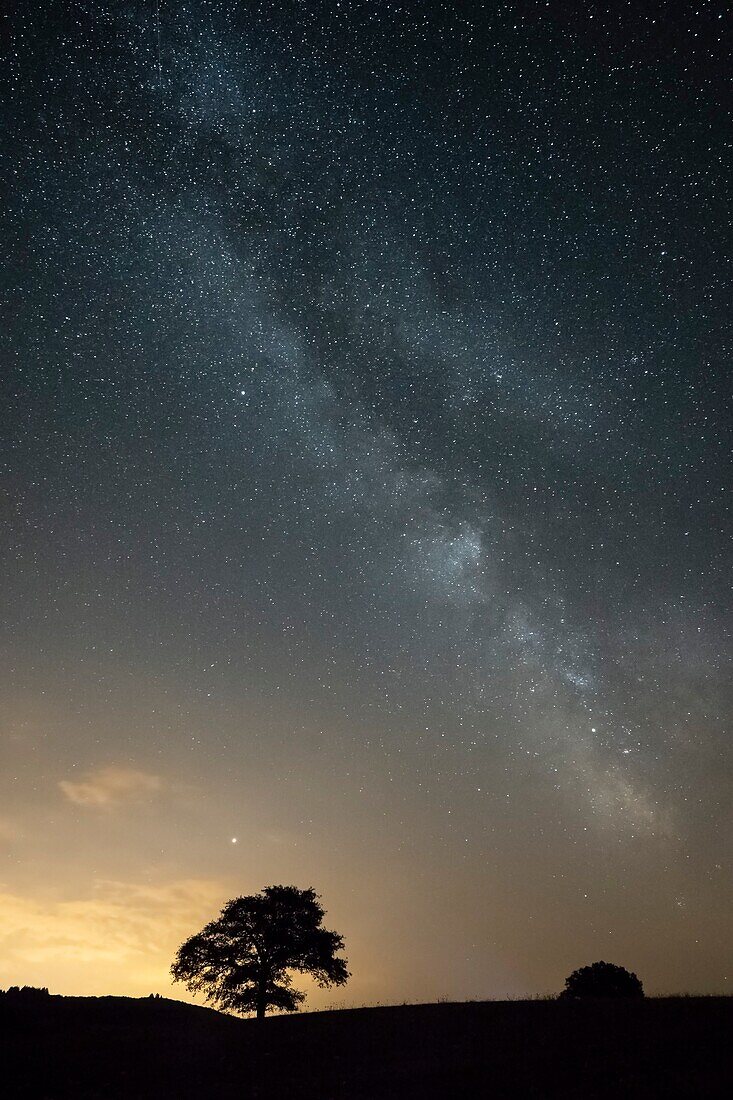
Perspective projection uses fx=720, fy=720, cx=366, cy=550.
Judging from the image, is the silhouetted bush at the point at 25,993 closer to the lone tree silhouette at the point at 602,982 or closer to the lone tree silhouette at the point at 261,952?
the lone tree silhouette at the point at 261,952

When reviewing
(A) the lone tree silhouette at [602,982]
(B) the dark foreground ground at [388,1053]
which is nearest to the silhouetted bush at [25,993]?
(B) the dark foreground ground at [388,1053]

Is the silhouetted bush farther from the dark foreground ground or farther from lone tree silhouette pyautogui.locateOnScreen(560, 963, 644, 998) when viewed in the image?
lone tree silhouette pyautogui.locateOnScreen(560, 963, 644, 998)

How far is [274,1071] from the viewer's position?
21562mm

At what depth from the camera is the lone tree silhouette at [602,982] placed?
49.3 m

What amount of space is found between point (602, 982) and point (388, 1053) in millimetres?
34419

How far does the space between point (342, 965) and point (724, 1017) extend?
2500 cm

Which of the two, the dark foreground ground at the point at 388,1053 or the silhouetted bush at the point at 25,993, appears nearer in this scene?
the dark foreground ground at the point at 388,1053

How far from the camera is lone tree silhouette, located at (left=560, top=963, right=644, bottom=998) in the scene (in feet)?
162

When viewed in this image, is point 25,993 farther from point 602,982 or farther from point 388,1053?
point 602,982

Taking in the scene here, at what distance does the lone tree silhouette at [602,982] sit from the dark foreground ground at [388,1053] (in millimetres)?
25672

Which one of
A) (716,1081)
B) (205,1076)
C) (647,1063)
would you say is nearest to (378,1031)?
(205,1076)

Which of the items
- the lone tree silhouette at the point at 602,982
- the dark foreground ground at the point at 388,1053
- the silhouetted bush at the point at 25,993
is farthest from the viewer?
the lone tree silhouette at the point at 602,982

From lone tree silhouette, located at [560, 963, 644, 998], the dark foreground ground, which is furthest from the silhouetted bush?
lone tree silhouette, located at [560, 963, 644, 998]

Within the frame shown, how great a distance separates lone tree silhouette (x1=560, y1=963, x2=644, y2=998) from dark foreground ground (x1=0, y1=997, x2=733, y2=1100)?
84.2 ft
